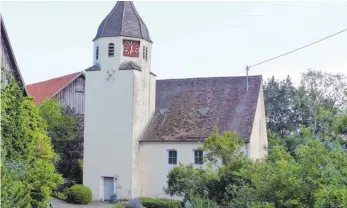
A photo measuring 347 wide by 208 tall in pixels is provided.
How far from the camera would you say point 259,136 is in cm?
2983

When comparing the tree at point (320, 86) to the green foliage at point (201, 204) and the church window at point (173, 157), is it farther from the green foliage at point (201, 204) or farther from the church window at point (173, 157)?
the green foliage at point (201, 204)

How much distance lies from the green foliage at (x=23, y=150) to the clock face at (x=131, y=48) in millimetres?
13936

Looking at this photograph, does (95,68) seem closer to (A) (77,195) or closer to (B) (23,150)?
(A) (77,195)

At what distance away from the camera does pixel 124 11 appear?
101 feet

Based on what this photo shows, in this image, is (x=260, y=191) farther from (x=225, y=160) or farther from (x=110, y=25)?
(x=110, y=25)

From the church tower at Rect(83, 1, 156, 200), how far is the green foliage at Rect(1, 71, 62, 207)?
494 inches

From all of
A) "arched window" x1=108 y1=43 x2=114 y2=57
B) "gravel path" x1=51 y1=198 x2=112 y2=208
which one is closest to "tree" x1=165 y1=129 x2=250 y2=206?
"gravel path" x1=51 y1=198 x2=112 y2=208

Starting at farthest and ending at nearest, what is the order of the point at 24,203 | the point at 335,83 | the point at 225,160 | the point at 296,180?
1. the point at 335,83
2. the point at 225,160
3. the point at 24,203
4. the point at 296,180

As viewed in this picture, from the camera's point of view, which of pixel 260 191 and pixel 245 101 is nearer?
pixel 260 191

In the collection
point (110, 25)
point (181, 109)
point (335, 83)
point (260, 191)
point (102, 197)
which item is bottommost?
point (102, 197)

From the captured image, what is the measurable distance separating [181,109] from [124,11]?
24.0ft

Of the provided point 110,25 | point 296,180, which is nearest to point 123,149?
point 110,25

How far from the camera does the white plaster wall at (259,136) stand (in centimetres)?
2841

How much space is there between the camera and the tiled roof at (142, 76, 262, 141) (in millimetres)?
28812
